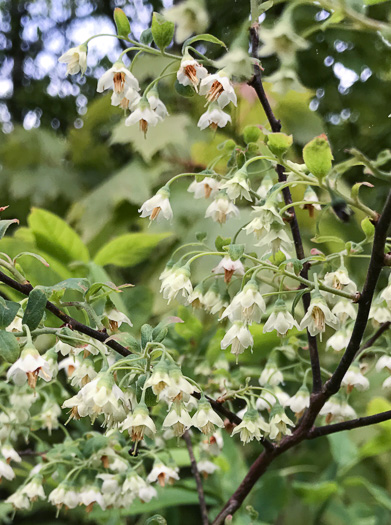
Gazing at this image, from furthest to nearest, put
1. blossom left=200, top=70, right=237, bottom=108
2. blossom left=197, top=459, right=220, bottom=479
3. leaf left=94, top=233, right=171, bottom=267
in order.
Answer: leaf left=94, top=233, right=171, bottom=267 < blossom left=197, top=459, right=220, bottom=479 < blossom left=200, top=70, right=237, bottom=108

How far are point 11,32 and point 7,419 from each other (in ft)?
6.15

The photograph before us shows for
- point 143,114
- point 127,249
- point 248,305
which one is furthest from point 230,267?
point 127,249

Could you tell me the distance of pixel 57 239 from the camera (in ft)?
3.00

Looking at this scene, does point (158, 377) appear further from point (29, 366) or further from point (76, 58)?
point (76, 58)

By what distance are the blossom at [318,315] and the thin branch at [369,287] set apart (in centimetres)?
2

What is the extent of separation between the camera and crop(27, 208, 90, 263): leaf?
90 centimetres

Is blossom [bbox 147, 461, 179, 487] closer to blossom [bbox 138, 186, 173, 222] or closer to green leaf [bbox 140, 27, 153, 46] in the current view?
blossom [bbox 138, 186, 173, 222]

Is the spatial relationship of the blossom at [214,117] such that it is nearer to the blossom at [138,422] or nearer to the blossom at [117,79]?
the blossom at [117,79]

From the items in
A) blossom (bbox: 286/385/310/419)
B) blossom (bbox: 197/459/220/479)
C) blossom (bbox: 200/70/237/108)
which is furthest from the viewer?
blossom (bbox: 197/459/220/479)

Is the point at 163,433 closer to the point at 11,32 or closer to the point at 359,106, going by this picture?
the point at 359,106

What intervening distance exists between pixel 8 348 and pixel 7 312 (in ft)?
0.12

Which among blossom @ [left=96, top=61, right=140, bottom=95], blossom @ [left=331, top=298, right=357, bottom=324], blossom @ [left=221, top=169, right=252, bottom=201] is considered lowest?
blossom @ [left=331, top=298, right=357, bottom=324]

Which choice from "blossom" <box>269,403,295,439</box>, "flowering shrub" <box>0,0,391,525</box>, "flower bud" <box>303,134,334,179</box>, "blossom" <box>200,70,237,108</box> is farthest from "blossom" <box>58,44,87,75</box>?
"blossom" <box>269,403,295,439</box>

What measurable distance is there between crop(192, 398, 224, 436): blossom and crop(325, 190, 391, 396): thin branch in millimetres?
98
